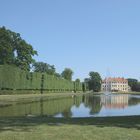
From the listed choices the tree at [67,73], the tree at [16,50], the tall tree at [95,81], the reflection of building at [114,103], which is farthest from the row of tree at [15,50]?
the tall tree at [95,81]

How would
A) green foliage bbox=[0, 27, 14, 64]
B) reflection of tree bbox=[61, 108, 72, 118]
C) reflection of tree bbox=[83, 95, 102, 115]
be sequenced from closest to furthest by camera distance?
reflection of tree bbox=[61, 108, 72, 118] < reflection of tree bbox=[83, 95, 102, 115] < green foliage bbox=[0, 27, 14, 64]

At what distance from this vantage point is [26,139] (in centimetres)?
906

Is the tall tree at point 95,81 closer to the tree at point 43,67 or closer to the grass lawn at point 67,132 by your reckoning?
the tree at point 43,67

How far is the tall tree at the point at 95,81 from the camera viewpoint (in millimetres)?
173750

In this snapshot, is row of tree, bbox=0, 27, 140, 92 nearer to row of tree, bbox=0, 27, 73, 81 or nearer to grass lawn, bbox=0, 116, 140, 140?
row of tree, bbox=0, 27, 73, 81

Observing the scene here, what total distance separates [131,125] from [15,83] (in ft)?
173

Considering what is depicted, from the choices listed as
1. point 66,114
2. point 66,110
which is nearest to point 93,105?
point 66,110

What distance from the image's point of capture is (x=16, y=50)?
8569 cm

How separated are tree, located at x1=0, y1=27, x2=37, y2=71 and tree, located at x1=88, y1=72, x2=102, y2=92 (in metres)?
88.4

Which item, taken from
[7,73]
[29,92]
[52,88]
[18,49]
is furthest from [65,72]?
[7,73]

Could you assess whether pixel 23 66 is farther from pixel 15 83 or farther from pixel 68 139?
pixel 68 139

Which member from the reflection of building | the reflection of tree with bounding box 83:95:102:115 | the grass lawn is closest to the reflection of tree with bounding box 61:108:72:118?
the reflection of tree with bounding box 83:95:102:115

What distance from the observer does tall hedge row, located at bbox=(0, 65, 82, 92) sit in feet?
193

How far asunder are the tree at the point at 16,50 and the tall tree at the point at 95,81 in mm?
88370
